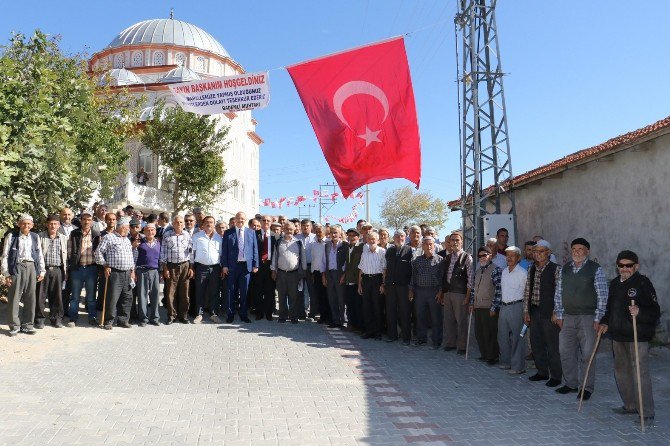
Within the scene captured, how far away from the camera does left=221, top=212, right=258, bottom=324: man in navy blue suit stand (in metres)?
11.3

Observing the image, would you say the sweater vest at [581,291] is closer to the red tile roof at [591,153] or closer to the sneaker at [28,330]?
the red tile roof at [591,153]

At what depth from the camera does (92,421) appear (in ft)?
17.5

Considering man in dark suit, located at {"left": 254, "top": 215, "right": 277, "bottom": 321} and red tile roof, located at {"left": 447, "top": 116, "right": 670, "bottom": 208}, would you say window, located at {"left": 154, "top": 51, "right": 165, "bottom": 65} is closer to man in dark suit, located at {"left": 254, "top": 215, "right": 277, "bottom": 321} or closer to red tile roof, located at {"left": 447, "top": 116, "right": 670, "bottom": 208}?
red tile roof, located at {"left": 447, "top": 116, "right": 670, "bottom": 208}

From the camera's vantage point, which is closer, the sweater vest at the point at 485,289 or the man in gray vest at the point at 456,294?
the sweater vest at the point at 485,289

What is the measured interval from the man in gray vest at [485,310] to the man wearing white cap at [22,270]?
6874 millimetres

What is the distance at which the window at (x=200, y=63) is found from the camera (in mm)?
47756

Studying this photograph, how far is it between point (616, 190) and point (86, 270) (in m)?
9.83

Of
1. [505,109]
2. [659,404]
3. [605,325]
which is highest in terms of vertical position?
[505,109]

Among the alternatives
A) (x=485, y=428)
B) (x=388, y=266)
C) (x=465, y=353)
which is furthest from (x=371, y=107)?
(x=485, y=428)

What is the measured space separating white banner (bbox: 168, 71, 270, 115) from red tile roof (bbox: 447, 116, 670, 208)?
6254mm

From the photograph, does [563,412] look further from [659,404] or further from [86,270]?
[86,270]

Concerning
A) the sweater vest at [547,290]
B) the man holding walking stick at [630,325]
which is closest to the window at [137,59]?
the sweater vest at [547,290]

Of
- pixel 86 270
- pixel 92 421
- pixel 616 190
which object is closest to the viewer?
pixel 92 421

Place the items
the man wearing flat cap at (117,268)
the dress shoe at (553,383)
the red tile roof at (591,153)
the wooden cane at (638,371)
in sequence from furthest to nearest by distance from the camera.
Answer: the man wearing flat cap at (117,268), the red tile roof at (591,153), the dress shoe at (553,383), the wooden cane at (638,371)
